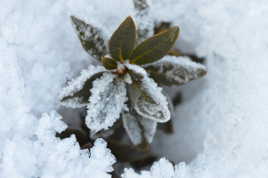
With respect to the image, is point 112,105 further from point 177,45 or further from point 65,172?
point 177,45

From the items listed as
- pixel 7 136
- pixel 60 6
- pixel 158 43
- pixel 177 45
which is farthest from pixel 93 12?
pixel 7 136

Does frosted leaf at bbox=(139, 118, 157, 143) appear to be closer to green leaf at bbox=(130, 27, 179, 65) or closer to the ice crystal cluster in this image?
the ice crystal cluster

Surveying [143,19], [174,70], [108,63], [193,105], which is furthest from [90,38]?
[193,105]

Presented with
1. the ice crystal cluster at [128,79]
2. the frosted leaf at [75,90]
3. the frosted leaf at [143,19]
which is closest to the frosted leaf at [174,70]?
the ice crystal cluster at [128,79]

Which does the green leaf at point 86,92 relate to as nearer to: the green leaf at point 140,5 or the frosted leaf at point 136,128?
the frosted leaf at point 136,128

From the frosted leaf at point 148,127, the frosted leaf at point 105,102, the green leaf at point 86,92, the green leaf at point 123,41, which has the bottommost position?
the frosted leaf at point 148,127

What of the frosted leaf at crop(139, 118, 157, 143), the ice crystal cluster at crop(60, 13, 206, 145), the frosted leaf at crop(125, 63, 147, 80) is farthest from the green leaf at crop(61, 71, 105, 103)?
the frosted leaf at crop(139, 118, 157, 143)

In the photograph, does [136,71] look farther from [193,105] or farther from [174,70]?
[193,105]
